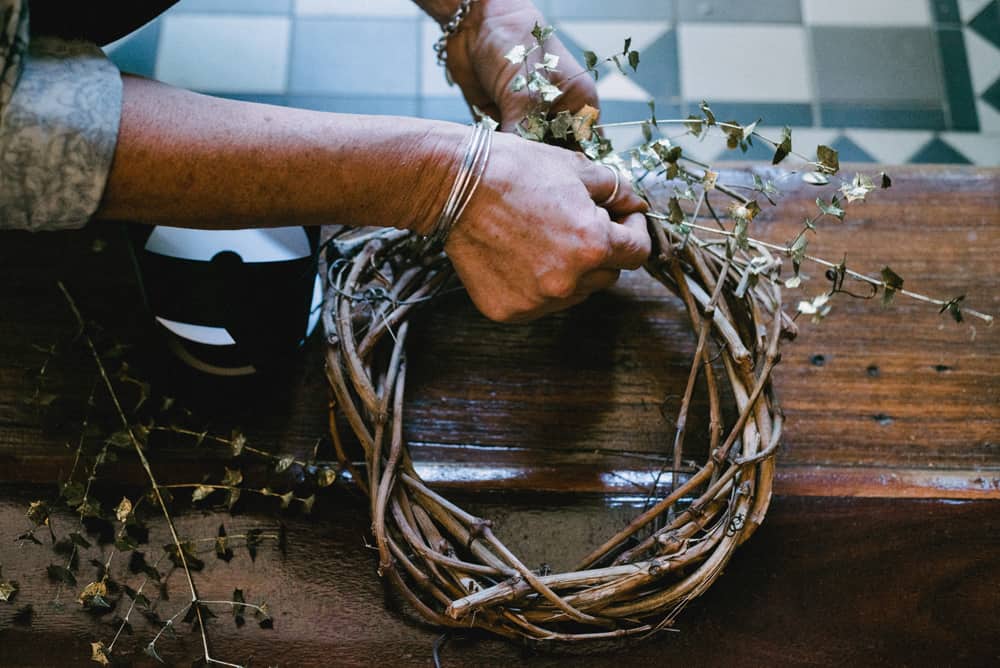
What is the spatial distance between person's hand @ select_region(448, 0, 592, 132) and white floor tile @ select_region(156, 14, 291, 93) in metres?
0.95

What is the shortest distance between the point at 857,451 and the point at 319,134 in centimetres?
72

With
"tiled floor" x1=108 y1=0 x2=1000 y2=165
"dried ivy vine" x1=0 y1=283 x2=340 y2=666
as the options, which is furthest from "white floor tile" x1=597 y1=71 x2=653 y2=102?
"dried ivy vine" x1=0 y1=283 x2=340 y2=666

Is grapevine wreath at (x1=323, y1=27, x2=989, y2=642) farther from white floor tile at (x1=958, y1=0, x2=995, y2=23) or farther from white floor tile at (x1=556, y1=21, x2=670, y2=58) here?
white floor tile at (x1=958, y1=0, x2=995, y2=23)

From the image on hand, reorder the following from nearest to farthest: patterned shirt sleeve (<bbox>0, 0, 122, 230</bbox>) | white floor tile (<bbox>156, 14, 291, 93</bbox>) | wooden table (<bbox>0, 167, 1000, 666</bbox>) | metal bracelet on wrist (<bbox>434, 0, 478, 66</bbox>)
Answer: patterned shirt sleeve (<bbox>0, 0, 122, 230</bbox>) → wooden table (<bbox>0, 167, 1000, 666</bbox>) → metal bracelet on wrist (<bbox>434, 0, 478, 66</bbox>) → white floor tile (<bbox>156, 14, 291, 93</bbox>)

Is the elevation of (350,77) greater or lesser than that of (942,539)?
greater

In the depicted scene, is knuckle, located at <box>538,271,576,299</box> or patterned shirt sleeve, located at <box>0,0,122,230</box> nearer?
patterned shirt sleeve, located at <box>0,0,122,230</box>

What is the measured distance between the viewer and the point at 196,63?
6.59 ft

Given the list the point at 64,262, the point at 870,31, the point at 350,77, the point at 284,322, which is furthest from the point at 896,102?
the point at 64,262

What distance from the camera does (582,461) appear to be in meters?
1.10

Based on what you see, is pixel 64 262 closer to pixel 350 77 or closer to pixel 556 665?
pixel 556 665

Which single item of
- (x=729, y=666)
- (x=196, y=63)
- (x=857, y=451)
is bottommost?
(x=729, y=666)

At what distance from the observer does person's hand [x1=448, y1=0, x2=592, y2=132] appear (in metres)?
1.11

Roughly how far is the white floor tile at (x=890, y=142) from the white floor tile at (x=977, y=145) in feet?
0.17

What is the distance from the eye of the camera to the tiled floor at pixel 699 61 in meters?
2.02
